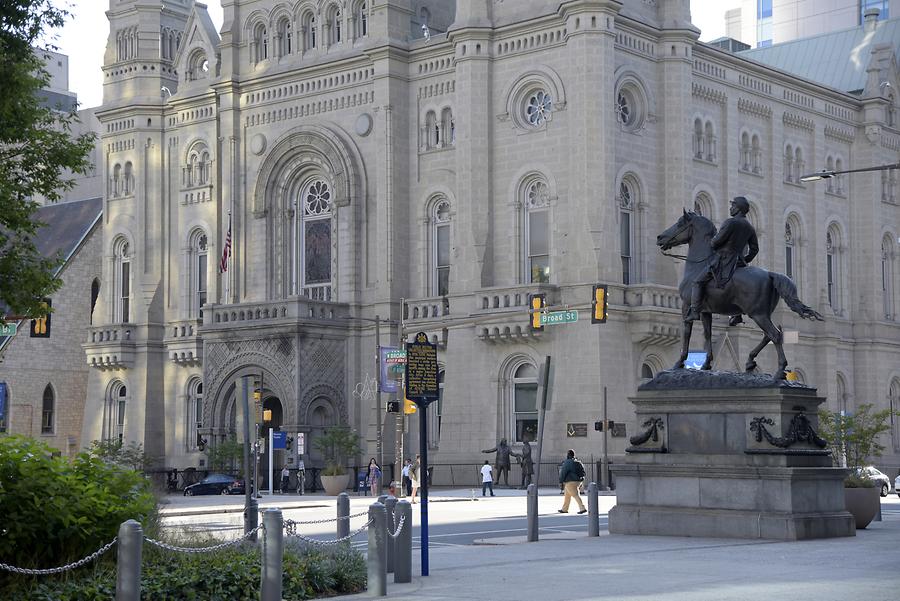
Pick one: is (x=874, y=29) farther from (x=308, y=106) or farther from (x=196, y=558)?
(x=196, y=558)

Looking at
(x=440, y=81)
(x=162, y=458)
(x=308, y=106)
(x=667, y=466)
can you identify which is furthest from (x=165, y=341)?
(x=667, y=466)

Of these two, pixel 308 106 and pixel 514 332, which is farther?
pixel 308 106

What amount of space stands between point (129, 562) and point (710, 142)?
5048 cm

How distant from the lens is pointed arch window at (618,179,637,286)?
5875 cm

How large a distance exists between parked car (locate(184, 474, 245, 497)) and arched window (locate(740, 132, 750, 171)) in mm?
25067

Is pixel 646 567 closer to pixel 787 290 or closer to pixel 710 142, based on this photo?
pixel 787 290

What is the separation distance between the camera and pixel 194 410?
6919 cm

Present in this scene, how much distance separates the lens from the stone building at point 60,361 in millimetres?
76250

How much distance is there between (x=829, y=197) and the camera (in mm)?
71000

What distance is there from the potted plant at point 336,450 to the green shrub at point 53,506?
3943cm

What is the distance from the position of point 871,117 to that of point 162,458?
3674cm

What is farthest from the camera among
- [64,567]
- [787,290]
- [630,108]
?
[630,108]

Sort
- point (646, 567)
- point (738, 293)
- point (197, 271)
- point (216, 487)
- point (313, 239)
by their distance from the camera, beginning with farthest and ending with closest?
point (197, 271), point (313, 239), point (216, 487), point (738, 293), point (646, 567)

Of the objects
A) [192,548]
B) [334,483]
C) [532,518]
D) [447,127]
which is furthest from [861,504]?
[447,127]
